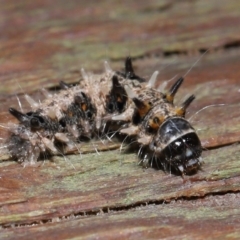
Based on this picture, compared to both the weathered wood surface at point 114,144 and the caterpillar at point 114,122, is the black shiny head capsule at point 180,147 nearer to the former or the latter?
the caterpillar at point 114,122

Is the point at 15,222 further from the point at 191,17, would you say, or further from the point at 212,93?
the point at 191,17

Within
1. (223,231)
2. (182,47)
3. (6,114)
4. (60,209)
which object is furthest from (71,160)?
(182,47)

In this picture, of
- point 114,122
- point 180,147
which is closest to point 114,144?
point 114,122

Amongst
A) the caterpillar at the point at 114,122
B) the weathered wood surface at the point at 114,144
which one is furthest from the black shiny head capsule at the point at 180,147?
the weathered wood surface at the point at 114,144

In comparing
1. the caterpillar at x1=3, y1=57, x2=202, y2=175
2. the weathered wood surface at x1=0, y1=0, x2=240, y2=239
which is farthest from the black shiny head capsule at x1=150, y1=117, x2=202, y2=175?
the weathered wood surface at x1=0, y1=0, x2=240, y2=239

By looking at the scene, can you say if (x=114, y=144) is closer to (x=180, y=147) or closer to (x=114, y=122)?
(x=114, y=122)

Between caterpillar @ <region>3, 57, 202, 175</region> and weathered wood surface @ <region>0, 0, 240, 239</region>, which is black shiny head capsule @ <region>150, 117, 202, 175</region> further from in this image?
weathered wood surface @ <region>0, 0, 240, 239</region>
